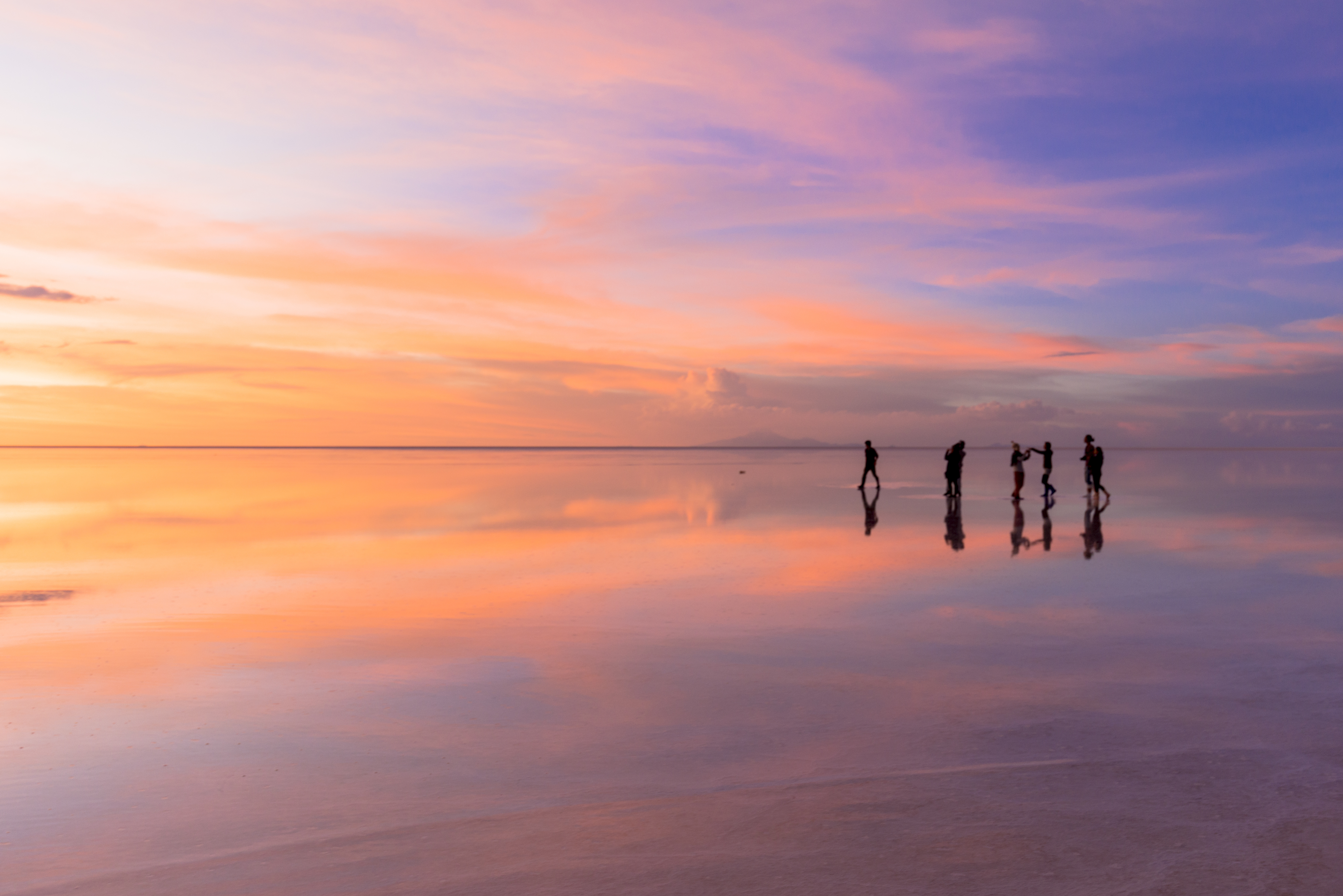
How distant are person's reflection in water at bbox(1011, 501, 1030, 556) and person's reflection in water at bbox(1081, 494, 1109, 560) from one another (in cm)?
107

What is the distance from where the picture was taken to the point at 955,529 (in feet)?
71.1

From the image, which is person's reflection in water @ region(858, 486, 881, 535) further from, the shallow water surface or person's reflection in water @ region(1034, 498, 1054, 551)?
the shallow water surface

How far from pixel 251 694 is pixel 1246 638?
9345mm

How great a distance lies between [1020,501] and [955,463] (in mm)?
2476

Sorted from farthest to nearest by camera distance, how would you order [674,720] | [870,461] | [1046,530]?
1. [870,461]
2. [1046,530]
3. [674,720]

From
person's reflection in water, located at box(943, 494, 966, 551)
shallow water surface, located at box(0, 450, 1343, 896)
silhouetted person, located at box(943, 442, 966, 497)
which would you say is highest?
silhouetted person, located at box(943, 442, 966, 497)

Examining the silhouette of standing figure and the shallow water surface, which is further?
the silhouette of standing figure

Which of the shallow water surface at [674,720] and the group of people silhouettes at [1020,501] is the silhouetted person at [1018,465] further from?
the shallow water surface at [674,720]

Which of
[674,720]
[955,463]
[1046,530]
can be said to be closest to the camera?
[674,720]

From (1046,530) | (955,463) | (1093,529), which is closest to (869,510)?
(955,463)

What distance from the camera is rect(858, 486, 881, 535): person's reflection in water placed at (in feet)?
73.2

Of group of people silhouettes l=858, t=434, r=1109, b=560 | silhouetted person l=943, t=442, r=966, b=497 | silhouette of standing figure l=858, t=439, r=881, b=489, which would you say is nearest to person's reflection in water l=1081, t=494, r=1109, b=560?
group of people silhouettes l=858, t=434, r=1109, b=560

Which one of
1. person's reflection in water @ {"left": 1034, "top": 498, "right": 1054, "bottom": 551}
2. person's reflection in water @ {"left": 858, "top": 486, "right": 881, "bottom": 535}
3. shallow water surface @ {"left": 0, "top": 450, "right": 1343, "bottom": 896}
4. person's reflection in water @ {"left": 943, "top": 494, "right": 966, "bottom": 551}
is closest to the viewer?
shallow water surface @ {"left": 0, "top": 450, "right": 1343, "bottom": 896}

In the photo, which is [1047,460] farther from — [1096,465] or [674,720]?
[674,720]
